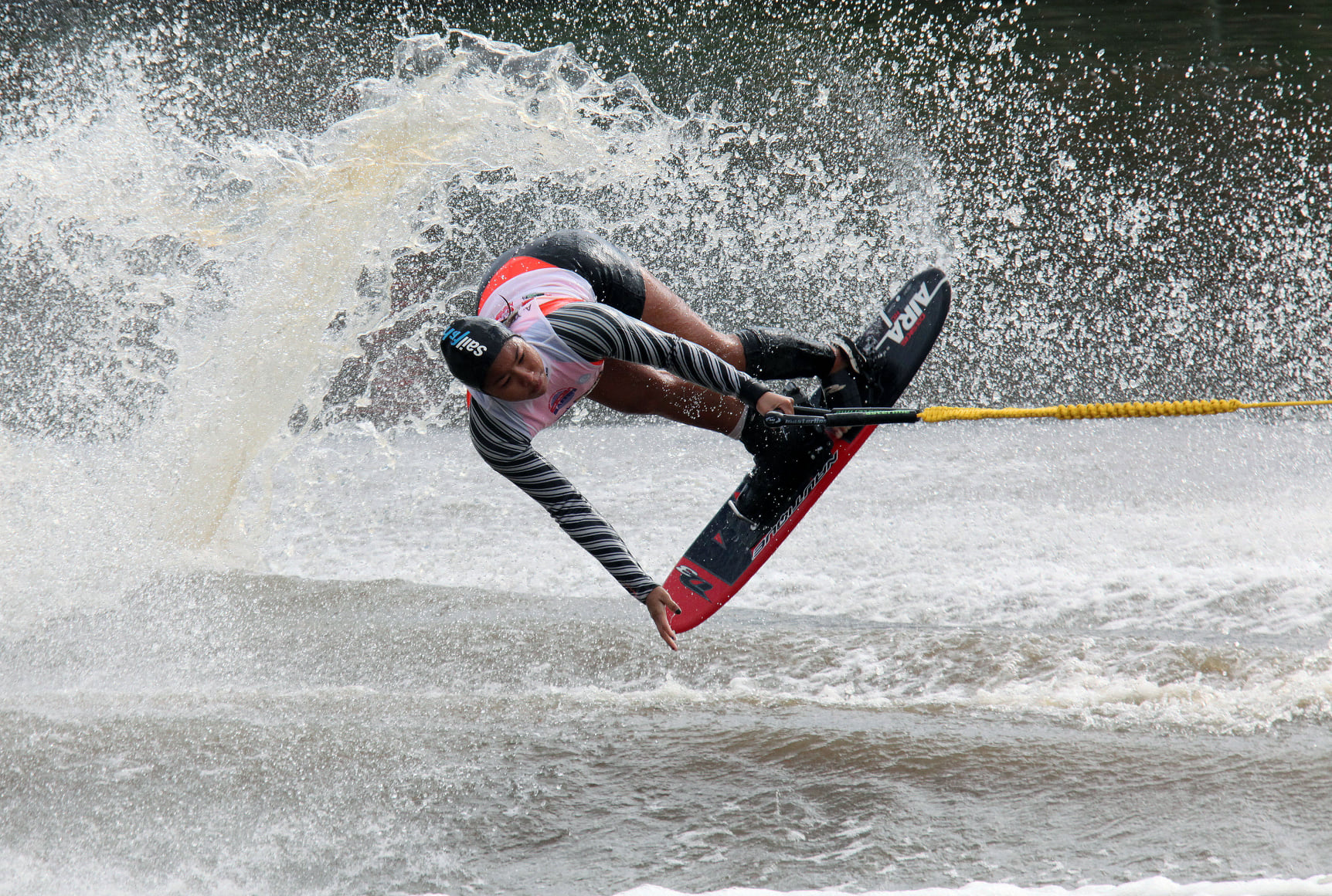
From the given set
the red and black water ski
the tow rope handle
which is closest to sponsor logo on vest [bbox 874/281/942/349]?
the red and black water ski

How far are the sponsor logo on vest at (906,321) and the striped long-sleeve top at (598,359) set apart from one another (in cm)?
68

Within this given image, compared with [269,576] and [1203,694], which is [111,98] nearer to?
[269,576]

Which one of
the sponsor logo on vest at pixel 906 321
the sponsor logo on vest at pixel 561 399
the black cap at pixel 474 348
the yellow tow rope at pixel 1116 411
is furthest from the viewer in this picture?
the sponsor logo on vest at pixel 906 321

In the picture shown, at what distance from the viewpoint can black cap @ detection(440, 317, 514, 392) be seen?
2.30 meters

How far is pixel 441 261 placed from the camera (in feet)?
36.2

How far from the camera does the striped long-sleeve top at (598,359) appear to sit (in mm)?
2443

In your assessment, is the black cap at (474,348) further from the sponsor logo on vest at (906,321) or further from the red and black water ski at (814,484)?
the sponsor logo on vest at (906,321)

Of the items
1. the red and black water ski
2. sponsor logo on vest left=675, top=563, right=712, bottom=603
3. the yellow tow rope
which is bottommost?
sponsor logo on vest left=675, top=563, right=712, bottom=603

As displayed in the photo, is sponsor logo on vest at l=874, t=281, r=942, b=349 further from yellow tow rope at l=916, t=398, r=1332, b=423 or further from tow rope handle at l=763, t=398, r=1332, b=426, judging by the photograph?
yellow tow rope at l=916, t=398, r=1332, b=423

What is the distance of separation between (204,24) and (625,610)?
48.1 feet

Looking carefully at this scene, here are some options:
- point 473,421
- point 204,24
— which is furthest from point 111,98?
point 204,24

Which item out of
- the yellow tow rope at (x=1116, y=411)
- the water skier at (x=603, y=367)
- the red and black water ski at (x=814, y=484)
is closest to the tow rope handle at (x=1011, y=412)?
the yellow tow rope at (x=1116, y=411)

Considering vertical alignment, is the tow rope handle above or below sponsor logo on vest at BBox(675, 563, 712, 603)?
above

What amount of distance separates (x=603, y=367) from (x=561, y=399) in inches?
10.0
